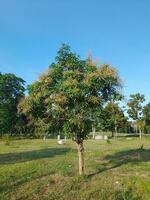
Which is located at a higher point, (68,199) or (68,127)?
(68,127)

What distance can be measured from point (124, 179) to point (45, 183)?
13.4ft

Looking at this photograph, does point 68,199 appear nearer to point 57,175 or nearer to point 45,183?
point 45,183

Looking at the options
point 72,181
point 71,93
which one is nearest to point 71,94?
point 71,93

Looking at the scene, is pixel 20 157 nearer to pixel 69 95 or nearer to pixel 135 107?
pixel 69 95

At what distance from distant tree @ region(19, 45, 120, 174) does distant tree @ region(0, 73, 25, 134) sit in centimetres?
→ 4630

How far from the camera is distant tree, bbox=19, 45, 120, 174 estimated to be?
16938 mm

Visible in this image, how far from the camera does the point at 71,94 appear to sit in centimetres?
1672

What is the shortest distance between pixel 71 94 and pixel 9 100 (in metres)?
53.7

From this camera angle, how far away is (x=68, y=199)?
45.1ft

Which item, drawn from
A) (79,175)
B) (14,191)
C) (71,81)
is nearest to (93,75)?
(71,81)

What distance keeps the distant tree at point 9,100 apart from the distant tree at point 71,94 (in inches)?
1823

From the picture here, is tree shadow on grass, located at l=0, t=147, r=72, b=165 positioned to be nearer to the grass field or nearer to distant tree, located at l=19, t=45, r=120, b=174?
the grass field

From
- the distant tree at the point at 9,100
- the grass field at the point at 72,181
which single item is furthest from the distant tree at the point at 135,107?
the grass field at the point at 72,181

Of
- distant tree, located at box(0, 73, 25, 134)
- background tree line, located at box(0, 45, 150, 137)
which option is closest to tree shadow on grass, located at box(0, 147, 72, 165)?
Answer: background tree line, located at box(0, 45, 150, 137)
